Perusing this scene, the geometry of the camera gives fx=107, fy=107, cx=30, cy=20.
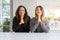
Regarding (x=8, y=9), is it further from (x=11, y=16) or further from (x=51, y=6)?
(x=51, y=6)

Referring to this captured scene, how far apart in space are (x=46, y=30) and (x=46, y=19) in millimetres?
145

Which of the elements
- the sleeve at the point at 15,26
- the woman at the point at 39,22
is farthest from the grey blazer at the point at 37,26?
the sleeve at the point at 15,26

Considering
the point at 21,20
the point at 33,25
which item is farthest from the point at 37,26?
the point at 21,20

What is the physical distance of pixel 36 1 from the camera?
1.39m

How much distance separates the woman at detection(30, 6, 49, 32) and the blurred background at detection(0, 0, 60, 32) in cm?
5

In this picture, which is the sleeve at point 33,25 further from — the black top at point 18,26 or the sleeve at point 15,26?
the sleeve at point 15,26

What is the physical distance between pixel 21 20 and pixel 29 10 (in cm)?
18

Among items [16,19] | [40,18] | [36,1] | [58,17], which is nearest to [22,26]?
[16,19]

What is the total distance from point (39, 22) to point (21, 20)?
245 millimetres

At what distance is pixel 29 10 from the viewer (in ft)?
4.59

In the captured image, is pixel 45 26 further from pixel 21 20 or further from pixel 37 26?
pixel 21 20

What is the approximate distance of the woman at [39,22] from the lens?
55.6 inches

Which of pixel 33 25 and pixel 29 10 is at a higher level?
pixel 29 10

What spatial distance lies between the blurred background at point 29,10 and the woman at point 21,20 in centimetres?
5
